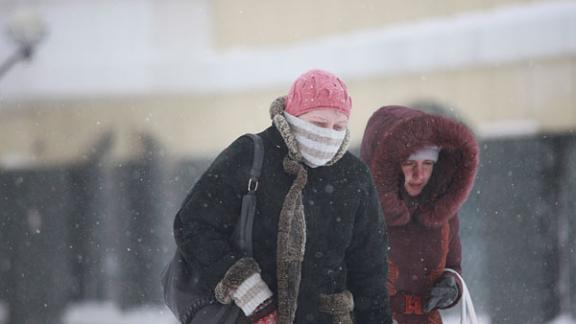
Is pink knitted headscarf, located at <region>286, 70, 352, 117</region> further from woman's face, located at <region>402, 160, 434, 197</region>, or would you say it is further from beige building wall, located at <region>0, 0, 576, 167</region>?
beige building wall, located at <region>0, 0, 576, 167</region>

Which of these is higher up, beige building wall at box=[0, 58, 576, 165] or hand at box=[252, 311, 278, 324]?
hand at box=[252, 311, 278, 324]

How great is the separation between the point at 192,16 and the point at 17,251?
3.44 m

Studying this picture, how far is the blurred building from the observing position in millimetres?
7684

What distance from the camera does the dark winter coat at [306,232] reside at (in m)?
2.61

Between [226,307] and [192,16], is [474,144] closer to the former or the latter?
[226,307]

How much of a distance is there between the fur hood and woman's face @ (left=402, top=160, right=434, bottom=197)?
0.08ft

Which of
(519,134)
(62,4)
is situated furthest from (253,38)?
(519,134)

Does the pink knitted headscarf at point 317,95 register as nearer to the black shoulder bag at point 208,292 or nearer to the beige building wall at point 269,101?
the black shoulder bag at point 208,292

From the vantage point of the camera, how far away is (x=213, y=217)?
2605mm

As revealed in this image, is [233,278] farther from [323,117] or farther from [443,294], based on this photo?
[443,294]

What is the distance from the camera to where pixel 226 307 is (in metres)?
2.63

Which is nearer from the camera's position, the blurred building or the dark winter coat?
the dark winter coat

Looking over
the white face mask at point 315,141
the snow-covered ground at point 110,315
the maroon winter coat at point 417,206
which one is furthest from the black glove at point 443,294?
the snow-covered ground at point 110,315

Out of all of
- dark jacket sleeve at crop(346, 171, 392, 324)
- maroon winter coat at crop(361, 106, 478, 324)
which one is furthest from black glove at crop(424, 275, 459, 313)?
dark jacket sleeve at crop(346, 171, 392, 324)
